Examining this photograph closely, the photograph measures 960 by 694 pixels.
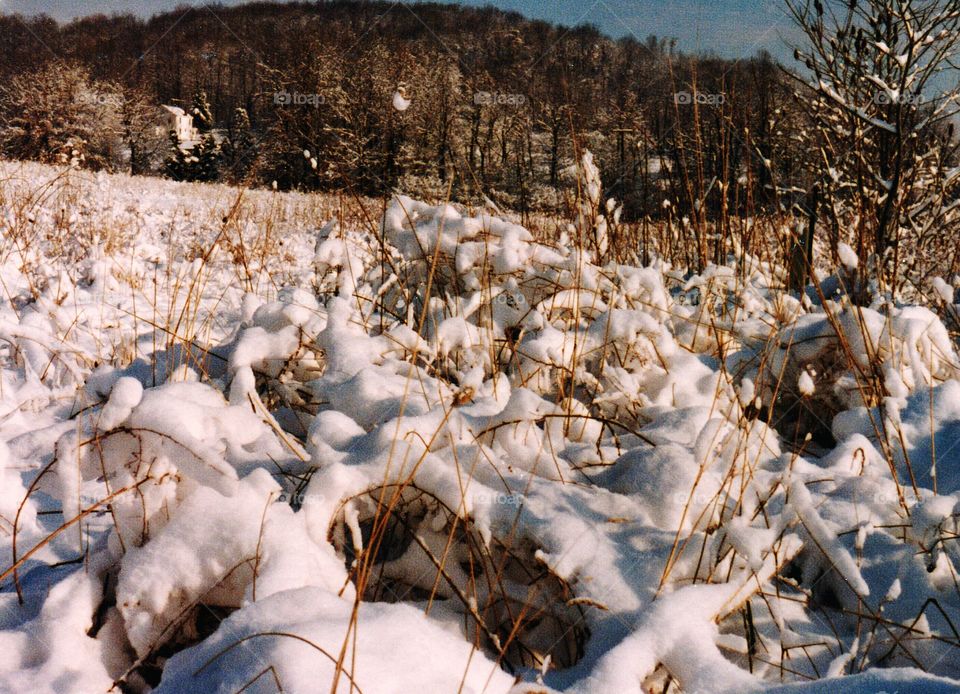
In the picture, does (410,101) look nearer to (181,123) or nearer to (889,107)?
(889,107)

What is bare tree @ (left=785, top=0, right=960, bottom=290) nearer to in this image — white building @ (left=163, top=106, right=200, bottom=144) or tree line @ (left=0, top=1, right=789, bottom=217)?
tree line @ (left=0, top=1, right=789, bottom=217)

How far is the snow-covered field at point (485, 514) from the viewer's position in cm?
95

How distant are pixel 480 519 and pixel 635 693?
41cm

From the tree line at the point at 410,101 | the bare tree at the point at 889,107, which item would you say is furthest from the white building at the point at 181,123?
the bare tree at the point at 889,107

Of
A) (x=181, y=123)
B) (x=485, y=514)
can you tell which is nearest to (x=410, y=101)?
(x=485, y=514)

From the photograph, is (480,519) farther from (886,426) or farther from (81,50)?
(81,50)

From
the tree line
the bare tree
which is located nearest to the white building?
the tree line

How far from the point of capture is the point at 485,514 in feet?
4.03

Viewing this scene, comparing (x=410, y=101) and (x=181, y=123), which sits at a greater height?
(x=181, y=123)

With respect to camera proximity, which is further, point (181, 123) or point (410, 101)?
point (181, 123)

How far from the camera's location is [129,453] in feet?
3.75

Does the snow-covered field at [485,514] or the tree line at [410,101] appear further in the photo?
the tree line at [410,101]

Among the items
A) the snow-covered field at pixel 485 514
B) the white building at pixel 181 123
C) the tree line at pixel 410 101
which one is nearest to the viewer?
the snow-covered field at pixel 485 514

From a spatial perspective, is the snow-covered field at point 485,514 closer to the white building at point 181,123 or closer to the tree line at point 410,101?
the tree line at point 410,101
